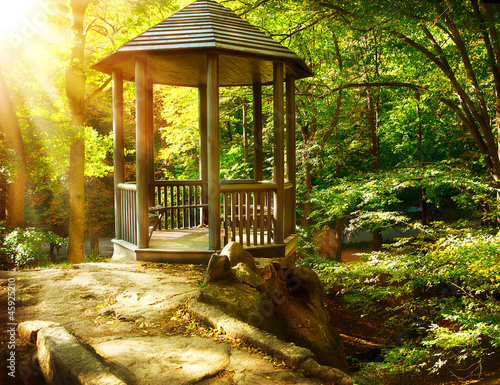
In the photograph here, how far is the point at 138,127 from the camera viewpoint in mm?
6832

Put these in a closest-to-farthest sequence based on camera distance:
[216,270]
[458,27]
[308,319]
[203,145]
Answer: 1. [216,270]
2. [308,319]
3. [458,27]
4. [203,145]

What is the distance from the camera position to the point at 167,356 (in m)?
3.26

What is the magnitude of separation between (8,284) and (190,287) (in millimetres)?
2305

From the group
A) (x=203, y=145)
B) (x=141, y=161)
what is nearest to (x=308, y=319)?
(x=141, y=161)

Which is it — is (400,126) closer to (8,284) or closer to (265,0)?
(265,0)

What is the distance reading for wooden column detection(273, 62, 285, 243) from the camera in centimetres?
706

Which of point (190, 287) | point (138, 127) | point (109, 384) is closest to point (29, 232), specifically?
point (138, 127)

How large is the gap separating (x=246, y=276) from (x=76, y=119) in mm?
10902

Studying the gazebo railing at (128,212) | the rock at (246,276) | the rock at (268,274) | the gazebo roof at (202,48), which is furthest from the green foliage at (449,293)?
the gazebo railing at (128,212)

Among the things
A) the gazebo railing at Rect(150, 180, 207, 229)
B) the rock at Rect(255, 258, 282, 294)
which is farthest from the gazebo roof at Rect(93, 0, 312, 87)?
the rock at Rect(255, 258, 282, 294)

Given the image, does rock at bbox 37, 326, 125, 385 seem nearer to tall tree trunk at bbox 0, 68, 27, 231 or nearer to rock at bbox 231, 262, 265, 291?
rock at bbox 231, 262, 265, 291

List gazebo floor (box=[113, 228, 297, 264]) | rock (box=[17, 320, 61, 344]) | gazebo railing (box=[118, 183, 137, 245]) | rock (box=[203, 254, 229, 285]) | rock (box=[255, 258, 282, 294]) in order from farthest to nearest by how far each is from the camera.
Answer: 1. gazebo railing (box=[118, 183, 137, 245])
2. gazebo floor (box=[113, 228, 297, 264])
3. rock (box=[255, 258, 282, 294])
4. rock (box=[203, 254, 229, 285])
5. rock (box=[17, 320, 61, 344])

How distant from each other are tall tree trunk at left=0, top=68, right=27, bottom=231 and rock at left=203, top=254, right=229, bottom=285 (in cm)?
826

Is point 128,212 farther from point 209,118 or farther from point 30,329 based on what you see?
point 30,329
